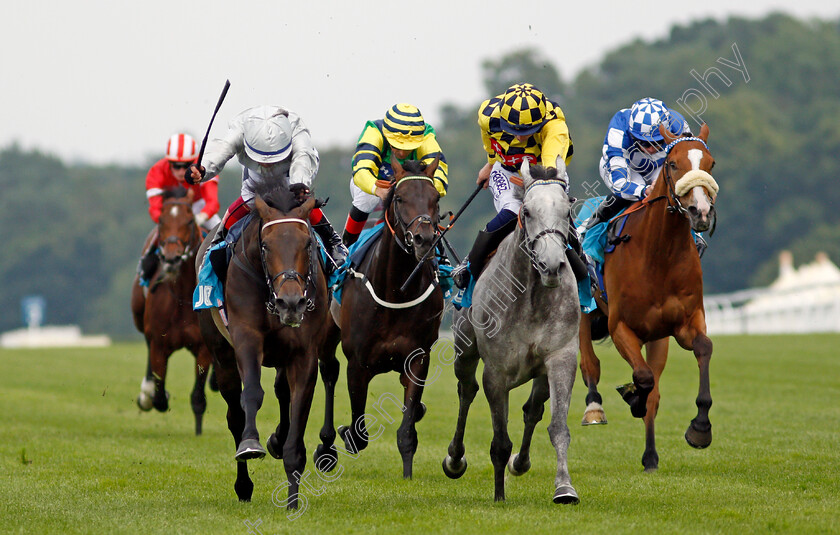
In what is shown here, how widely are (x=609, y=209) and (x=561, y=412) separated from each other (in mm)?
2994

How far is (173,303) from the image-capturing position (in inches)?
505

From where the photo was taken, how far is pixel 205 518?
7555 millimetres

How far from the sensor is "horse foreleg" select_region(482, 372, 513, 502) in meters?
8.21

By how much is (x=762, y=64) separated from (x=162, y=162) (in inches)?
2473

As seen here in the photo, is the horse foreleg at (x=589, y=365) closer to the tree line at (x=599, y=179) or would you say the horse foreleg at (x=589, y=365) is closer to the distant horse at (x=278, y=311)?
the distant horse at (x=278, y=311)

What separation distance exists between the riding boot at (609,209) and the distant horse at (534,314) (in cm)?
192

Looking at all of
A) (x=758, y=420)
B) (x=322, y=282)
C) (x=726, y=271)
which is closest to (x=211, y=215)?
(x=322, y=282)

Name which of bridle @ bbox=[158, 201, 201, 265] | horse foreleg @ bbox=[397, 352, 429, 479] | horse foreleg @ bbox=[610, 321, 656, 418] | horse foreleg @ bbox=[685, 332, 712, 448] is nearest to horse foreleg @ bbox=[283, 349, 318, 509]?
horse foreleg @ bbox=[397, 352, 429, 479]

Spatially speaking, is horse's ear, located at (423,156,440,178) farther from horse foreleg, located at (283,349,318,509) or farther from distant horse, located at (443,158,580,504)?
horse foreleg, located at (283,349,318,509)

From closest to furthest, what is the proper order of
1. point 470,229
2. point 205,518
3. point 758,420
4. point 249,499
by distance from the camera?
point 205,518, point 249,499, point 758,420, point 470,229

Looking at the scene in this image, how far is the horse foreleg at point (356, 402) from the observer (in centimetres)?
936

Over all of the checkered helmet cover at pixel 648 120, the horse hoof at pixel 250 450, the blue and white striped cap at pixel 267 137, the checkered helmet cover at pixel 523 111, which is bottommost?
the horse hoof at pixel 250 450

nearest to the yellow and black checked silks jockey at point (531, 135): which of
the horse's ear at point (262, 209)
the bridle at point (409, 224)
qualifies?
the bridle at point (409, 224)

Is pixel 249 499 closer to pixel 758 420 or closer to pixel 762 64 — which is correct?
pixel 758 420
